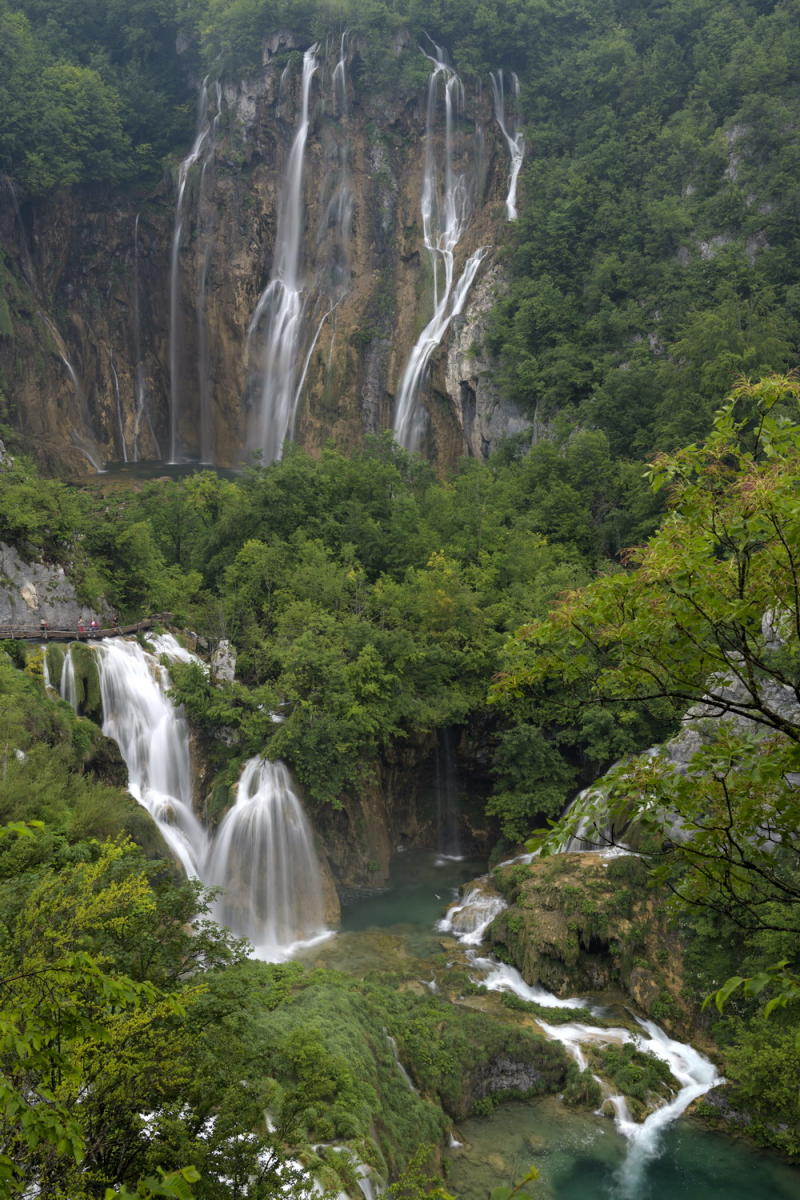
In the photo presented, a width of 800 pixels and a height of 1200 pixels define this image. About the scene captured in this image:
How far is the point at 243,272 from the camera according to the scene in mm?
46844

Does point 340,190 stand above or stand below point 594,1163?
above

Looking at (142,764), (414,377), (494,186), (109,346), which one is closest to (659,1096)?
(142,764)

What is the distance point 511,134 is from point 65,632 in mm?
37050

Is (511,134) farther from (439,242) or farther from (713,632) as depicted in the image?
(713,632)

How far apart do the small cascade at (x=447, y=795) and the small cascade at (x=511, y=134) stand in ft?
96.5

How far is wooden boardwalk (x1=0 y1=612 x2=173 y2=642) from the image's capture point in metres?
20.0

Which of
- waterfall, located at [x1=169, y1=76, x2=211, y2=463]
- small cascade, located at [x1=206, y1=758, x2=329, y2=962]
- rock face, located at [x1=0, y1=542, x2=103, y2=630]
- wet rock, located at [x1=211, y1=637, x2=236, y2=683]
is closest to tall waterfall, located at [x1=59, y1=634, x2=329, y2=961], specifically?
small cascade, located at [x1=206, y1=758, x2=329, y2=962]

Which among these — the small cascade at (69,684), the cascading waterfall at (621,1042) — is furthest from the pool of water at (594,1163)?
the small cascade at (69,684)

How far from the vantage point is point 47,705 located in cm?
1752

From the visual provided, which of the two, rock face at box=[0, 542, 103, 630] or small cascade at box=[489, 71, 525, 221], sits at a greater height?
small cascade at box=[489, 71, 525, 221]

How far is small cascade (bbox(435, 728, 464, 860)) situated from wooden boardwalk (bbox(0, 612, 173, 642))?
28.5 feet

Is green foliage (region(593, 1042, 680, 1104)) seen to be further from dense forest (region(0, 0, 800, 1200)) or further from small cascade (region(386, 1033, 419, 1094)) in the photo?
small cascade (region(386, 1033, 419, 1094))

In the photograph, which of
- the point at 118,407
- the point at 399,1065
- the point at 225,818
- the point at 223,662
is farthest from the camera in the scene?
the point at 118,407

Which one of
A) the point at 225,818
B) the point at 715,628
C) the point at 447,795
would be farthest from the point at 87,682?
the point at 715,628
